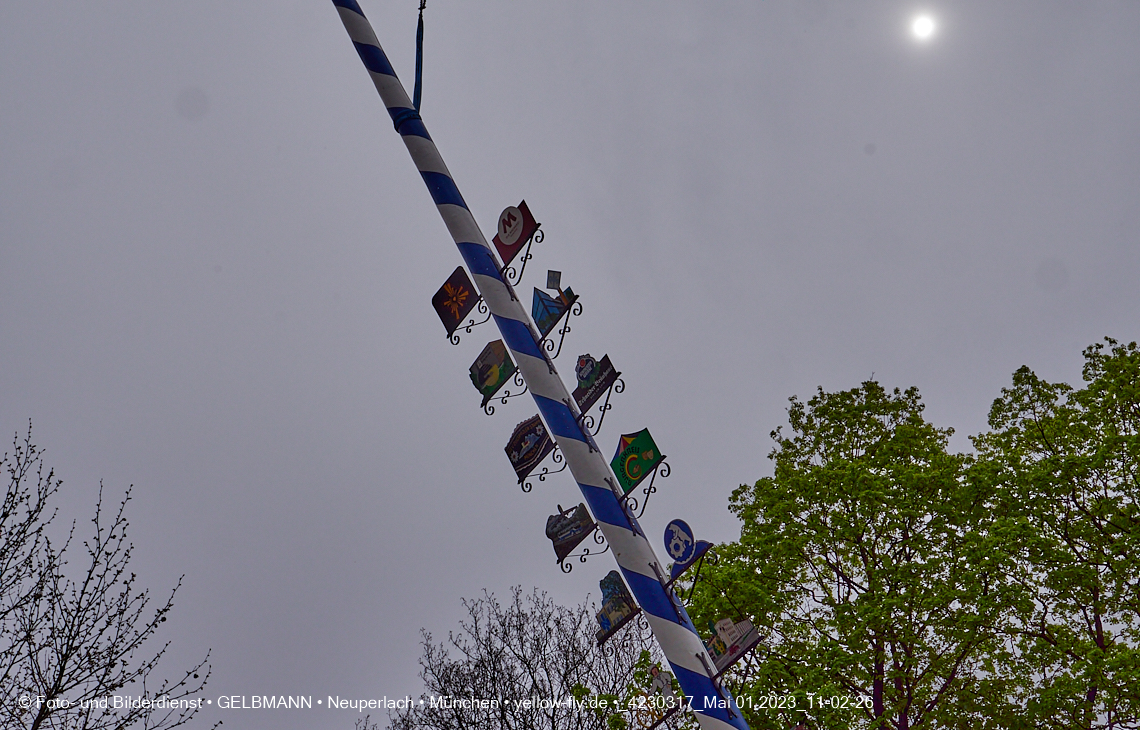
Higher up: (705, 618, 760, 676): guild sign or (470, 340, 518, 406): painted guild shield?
(470, 340, 518, 406): painted guild shield

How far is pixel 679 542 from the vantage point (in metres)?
6.83

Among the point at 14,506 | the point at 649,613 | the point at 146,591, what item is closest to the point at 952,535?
the point at 649,613

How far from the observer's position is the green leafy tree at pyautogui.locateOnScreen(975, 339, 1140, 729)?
1052 cm

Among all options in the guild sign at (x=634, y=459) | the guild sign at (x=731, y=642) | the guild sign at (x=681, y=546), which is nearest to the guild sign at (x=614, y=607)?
the guild sign at (x=681, y=546)

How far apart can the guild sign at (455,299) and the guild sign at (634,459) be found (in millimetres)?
1866

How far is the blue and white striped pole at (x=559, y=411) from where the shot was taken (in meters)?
6.58

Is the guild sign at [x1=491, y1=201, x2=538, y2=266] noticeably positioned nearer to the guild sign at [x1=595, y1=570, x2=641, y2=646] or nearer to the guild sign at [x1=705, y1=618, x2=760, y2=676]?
the guild sign at [x1=595, y1=570, x2=641, y2=646]

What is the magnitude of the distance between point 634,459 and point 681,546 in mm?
767

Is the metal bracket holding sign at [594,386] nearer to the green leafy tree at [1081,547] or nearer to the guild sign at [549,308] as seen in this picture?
the guild sign at [549,308]

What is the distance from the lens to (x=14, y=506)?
26.0 ft

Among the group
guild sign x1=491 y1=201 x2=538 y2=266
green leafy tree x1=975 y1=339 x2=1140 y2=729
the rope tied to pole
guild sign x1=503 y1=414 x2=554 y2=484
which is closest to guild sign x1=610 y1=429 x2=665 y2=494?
guild sign x1=503 y1=414 x2=554 y2=484

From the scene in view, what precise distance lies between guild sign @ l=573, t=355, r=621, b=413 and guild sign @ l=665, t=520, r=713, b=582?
3.91ft

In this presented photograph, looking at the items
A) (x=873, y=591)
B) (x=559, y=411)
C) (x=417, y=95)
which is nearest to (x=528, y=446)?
(x=559, y=411)

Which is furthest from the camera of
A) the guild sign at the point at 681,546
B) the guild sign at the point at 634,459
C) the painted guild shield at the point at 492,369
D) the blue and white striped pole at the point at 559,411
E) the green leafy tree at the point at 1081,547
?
the green leafy tree at the point at 1081,547
